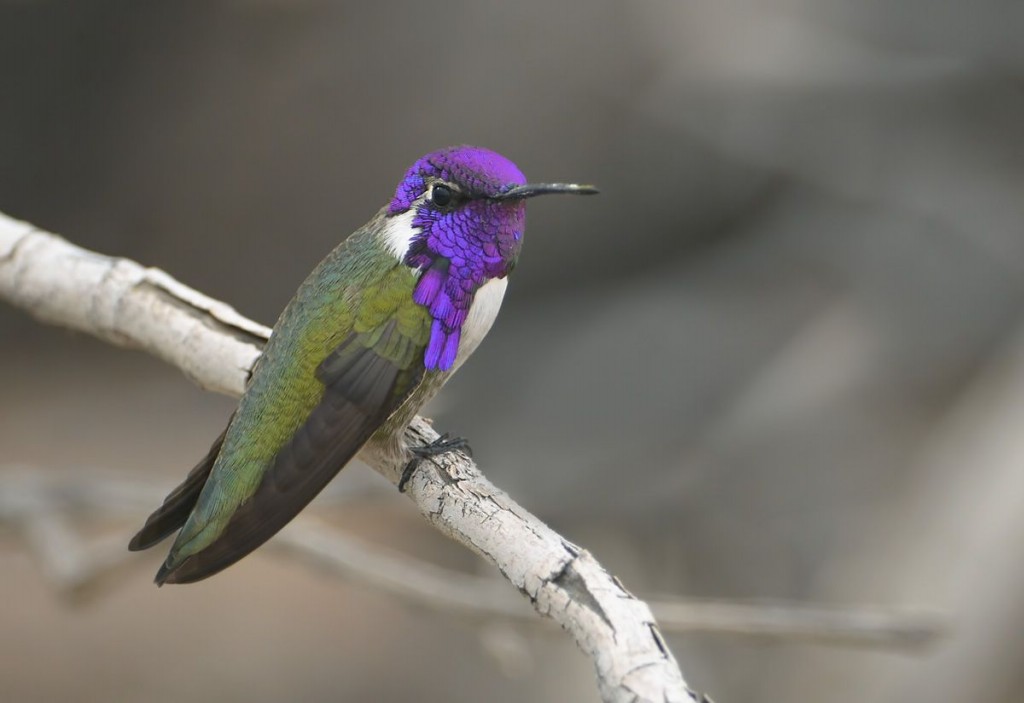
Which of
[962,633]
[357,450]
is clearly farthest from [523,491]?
[357,450]

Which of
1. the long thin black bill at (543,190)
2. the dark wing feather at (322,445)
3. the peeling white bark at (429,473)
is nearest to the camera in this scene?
the peeling white bark at (429,473)

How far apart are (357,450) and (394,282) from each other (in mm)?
412

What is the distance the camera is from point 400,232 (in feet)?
9.25

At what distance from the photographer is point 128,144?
7.98 metres

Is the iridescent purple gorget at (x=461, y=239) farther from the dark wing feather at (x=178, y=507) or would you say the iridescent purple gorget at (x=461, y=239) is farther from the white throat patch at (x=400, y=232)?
the dark wing feather at (x=178, y=507)

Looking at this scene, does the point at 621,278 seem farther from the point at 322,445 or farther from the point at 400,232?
the point at 322,445

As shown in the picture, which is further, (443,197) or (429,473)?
(443,197)

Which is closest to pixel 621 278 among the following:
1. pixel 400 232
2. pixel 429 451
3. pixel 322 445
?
pixel 400 232

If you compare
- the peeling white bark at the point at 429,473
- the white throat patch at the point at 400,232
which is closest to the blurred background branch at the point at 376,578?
the peeling white bark at the point at 429,473

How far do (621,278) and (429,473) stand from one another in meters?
4.84

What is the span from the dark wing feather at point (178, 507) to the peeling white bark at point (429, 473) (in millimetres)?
254

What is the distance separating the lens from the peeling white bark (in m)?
1.86

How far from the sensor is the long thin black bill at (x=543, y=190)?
2598 mm

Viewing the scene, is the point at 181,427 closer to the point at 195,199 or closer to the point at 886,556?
the point at 195,199
